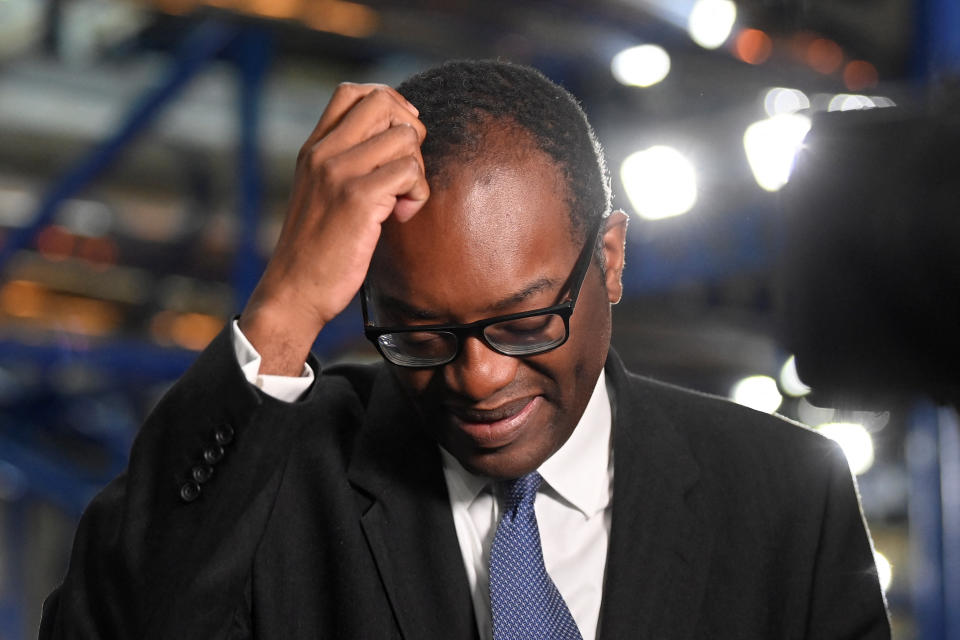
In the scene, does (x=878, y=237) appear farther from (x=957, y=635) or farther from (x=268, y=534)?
(x=957, y=635)

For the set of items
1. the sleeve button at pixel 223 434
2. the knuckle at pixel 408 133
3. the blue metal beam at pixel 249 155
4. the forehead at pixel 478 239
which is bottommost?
the blue metal beam at pixel 249 155

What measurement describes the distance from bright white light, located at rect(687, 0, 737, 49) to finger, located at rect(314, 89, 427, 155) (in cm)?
369

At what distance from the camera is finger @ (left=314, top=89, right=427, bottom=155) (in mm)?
1377

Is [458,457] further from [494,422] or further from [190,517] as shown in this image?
[190,517]

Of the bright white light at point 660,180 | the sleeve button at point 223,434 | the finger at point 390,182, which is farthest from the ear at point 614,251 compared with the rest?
the bright white light at point 660,180

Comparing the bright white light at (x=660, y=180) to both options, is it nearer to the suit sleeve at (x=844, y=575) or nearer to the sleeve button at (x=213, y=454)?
the suit sleeve at (x=844, y=575)

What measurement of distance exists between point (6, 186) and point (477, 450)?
5.82m

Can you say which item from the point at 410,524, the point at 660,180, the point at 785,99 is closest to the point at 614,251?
the point at 410,524

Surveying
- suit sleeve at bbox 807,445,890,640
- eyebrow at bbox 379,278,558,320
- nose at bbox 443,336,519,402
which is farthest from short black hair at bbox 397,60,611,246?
suit sleeve at bbox 807,445,890,640

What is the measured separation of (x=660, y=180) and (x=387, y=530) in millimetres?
3749

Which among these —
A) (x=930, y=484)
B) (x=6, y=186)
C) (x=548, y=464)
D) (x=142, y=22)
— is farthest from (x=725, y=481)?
(x=6, y=186)

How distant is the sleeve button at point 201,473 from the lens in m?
1.36

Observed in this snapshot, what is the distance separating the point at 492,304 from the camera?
141 centimetres

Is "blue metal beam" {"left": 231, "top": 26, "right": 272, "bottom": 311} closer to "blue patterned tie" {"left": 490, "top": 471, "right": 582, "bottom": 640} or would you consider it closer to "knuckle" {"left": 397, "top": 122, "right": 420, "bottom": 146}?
"blue patterned tie" {"left": 490, "top": 471, "right": 582, "bottom": 640}
